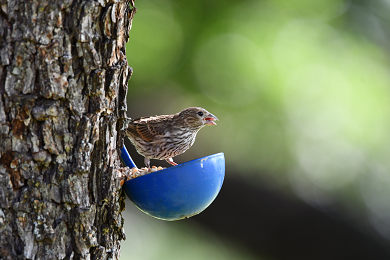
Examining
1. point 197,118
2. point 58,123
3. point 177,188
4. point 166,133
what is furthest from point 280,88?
point 58,123

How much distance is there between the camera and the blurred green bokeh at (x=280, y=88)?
5297 mm

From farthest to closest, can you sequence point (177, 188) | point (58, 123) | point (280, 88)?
1. point (280, 88)
2. point (177, 188)
3. point (58, 123)

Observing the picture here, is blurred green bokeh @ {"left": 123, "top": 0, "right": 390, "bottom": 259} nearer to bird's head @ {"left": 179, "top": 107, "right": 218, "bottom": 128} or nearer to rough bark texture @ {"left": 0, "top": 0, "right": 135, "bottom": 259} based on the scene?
bird's head @ {"left": 179, "top": 107, "right": 218, "bottom": 128}

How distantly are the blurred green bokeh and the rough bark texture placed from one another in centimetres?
303

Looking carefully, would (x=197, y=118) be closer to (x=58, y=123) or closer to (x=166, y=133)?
(x=166, y=133)

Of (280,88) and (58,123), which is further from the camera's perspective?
(280,88)

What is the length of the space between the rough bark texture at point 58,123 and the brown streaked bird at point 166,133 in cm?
169

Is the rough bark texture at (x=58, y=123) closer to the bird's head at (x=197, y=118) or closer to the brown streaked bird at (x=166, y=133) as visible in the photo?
the brown streaked bird at (x=166, y=133)

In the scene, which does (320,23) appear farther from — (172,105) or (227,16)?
(172,105)

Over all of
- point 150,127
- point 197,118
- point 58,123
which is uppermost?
point 58,123

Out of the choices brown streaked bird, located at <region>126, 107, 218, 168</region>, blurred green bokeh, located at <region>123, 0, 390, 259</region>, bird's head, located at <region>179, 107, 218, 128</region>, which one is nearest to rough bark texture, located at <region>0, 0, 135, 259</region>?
brown streaked bird, located at <region>126, 107, 218, 168</region>

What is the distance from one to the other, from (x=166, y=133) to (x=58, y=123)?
2.06 metres

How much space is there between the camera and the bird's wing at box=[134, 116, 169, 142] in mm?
4008

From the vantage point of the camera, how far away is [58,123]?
207 cm
